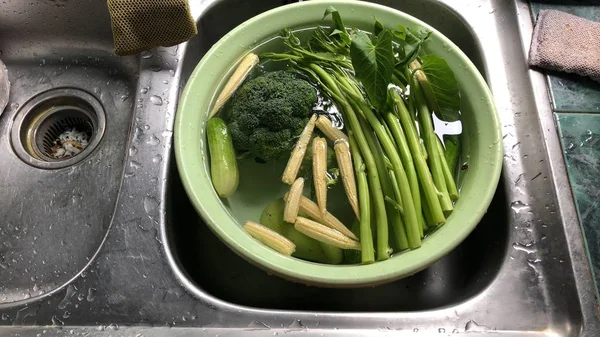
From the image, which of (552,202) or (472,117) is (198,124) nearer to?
(472,117)

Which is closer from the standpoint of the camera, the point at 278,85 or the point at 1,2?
the point at 278,85

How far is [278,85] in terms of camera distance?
71 centimetres

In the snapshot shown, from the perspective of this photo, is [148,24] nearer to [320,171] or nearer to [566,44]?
[320,171]

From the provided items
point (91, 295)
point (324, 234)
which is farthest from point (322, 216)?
point (91, 295)

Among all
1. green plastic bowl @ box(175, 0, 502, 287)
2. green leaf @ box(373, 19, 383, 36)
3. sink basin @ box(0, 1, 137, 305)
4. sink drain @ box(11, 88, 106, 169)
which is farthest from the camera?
sink drain @ box(11, 88, 106, 169)

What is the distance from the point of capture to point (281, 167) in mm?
750

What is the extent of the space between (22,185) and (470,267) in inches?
34.9

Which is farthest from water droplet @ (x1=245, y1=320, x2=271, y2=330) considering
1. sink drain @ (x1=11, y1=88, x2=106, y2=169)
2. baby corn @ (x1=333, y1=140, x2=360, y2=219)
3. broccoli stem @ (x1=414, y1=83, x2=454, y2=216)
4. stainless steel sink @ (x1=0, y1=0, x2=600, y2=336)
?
sink drain @ (x1=11, y1=88, x2=106, y2=169)

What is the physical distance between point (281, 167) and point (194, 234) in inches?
8.5

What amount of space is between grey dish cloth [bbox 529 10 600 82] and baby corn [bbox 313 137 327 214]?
16.3 inches

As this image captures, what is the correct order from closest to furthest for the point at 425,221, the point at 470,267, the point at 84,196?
the point at 425,221
the point at 470,267
the point at 84,196

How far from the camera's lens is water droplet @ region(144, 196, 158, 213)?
73 cm

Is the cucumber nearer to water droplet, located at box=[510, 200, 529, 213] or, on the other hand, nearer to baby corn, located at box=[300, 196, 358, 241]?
baby corn, located at box=[300, 196, 358, 241]

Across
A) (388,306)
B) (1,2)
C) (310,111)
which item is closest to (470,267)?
(388,306)
